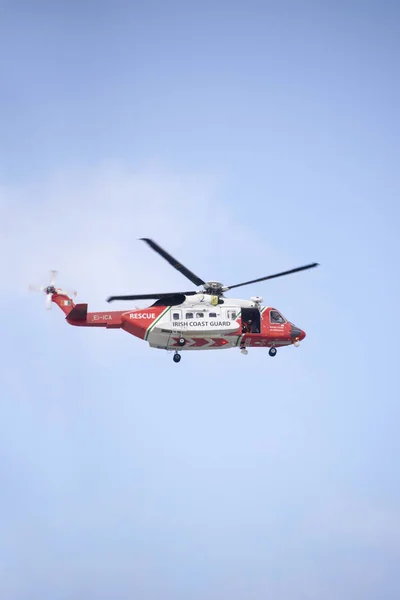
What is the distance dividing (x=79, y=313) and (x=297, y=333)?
14474 mm

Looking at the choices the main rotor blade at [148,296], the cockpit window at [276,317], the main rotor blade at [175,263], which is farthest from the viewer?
the cockpit window at [276,317]

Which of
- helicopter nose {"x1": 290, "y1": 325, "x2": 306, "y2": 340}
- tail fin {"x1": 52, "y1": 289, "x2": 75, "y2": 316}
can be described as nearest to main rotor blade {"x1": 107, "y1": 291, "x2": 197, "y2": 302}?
tail fin {"x1": 52, "y1": 289, "x2": 75, "y2": 316}

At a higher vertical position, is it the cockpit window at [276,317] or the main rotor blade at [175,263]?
the main rotor blade at [175,263]

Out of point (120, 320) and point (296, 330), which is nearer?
point (120, 320)

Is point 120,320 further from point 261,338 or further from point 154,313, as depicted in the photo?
point 261,338

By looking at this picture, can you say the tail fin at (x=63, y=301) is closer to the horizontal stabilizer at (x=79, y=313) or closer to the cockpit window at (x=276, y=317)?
the horizontal stabilizer at (x=79, y=313)

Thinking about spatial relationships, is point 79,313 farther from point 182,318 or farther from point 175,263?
point 175,263

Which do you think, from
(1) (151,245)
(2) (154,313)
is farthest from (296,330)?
(1) (151,245)

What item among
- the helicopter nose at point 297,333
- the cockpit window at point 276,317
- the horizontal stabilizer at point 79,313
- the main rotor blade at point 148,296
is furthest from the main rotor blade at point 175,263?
the helicopter nose at point 297,333

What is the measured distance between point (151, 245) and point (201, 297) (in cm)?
696

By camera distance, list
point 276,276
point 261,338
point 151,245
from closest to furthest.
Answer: point 151,245 < point 276,276 < point 261,338

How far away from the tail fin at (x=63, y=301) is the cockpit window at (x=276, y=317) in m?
12.9

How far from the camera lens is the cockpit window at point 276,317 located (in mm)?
55625

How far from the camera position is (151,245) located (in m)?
47.5
